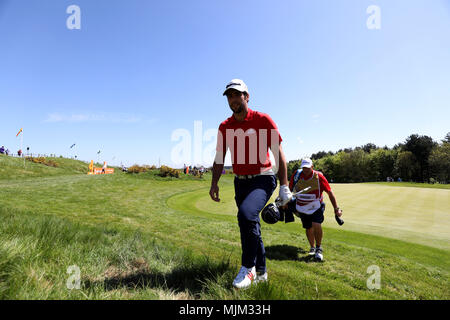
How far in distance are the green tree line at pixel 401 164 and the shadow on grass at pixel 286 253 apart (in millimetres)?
66444

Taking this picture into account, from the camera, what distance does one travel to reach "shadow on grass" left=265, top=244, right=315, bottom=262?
15.5ft

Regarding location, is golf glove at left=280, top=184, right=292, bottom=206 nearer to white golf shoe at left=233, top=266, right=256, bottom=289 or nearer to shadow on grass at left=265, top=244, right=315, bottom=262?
white golf shoe at left=233, top=266, right=256, bottom=289

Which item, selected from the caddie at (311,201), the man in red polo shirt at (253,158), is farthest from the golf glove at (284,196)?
the caddie at (311,201)

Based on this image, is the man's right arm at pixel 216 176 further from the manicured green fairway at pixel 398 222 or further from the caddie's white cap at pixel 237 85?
the manicured green fairway at pixel 398 222

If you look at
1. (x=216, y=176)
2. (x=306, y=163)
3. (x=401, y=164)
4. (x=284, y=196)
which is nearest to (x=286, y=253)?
(x=306, y=163)

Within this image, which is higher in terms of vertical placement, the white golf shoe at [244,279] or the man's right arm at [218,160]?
the man's right arm at [218,160]

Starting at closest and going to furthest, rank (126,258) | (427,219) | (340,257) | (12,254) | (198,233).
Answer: (12,254) → (126,258) → (340,257) → (198,233) → (427,219)

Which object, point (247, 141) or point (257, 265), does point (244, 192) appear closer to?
point (247, 141)

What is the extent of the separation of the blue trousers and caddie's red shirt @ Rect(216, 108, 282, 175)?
0.17 meters

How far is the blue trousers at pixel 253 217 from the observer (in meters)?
2.55

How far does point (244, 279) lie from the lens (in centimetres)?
232

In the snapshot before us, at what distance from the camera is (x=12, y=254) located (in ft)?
7.45
